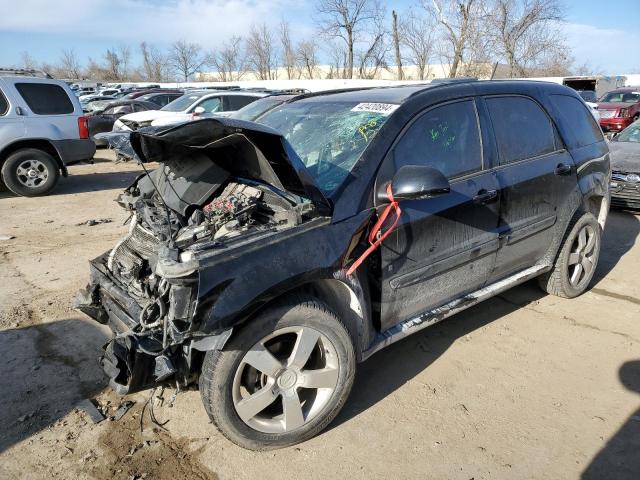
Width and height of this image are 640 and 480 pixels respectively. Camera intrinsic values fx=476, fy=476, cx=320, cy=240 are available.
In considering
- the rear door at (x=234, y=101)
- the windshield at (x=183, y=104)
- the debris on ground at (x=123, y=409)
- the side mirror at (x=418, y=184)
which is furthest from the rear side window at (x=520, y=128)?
Answer: the windshield at (x=183, y=104)

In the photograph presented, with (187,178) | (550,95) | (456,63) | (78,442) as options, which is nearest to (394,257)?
(187,178)

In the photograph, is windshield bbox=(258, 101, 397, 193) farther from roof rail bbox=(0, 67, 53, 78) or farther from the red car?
the red car

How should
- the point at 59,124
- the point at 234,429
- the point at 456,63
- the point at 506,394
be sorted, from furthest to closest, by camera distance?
the point at 456,63, the point at 59,124, the point at 506,394, the point at 234,429

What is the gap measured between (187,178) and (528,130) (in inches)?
100

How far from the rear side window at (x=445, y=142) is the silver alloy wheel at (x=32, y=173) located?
26.3 feet

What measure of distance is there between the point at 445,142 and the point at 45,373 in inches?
122

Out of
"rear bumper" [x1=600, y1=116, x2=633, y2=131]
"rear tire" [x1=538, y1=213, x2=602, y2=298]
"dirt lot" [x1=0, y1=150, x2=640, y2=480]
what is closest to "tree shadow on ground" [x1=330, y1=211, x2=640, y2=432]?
"dirt lot" [x1=0, y1=150, x2=640, y2=480]

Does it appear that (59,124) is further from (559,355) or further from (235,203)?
(559,355)

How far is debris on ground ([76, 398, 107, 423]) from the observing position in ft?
9.27

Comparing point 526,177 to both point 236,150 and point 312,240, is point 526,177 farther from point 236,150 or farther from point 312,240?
point 236,150

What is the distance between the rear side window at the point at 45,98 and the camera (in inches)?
330

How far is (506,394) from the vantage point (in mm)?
3035

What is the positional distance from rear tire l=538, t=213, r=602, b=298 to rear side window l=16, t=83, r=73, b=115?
8524 mm

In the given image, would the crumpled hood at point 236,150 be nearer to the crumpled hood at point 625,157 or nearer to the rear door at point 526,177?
the rear door at point 526,177
